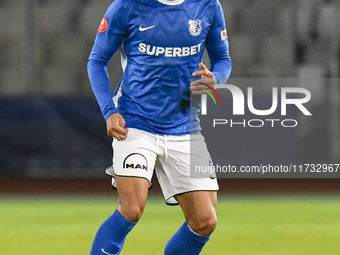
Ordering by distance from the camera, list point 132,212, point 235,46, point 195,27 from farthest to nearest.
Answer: point 235,46, point 195,27, point 132,212

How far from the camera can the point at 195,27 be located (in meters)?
3.16

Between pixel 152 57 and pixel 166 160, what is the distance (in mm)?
534

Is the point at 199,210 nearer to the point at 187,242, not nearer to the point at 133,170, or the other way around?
the point at 187,242

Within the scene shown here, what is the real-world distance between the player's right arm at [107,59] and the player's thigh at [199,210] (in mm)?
460

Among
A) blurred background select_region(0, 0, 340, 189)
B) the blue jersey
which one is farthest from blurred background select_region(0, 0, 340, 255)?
the blue jersey

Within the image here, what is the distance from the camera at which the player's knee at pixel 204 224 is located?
3068mm

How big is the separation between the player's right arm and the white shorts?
85 mm

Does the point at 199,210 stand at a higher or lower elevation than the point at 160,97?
lower

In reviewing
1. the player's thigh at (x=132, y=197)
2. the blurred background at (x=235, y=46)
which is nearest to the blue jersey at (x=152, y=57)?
the player's thigh at (x=132, y=197)

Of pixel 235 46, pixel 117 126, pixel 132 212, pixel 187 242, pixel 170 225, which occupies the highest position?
pixel 117 126

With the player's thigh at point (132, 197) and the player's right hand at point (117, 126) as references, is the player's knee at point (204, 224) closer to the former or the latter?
the player's thigh at point (132, 197)

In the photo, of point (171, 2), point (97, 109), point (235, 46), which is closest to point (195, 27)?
point (171, 2)

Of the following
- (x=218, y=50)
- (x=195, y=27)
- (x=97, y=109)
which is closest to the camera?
(x=195, y=27)

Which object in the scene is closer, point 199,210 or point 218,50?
point 199,210
